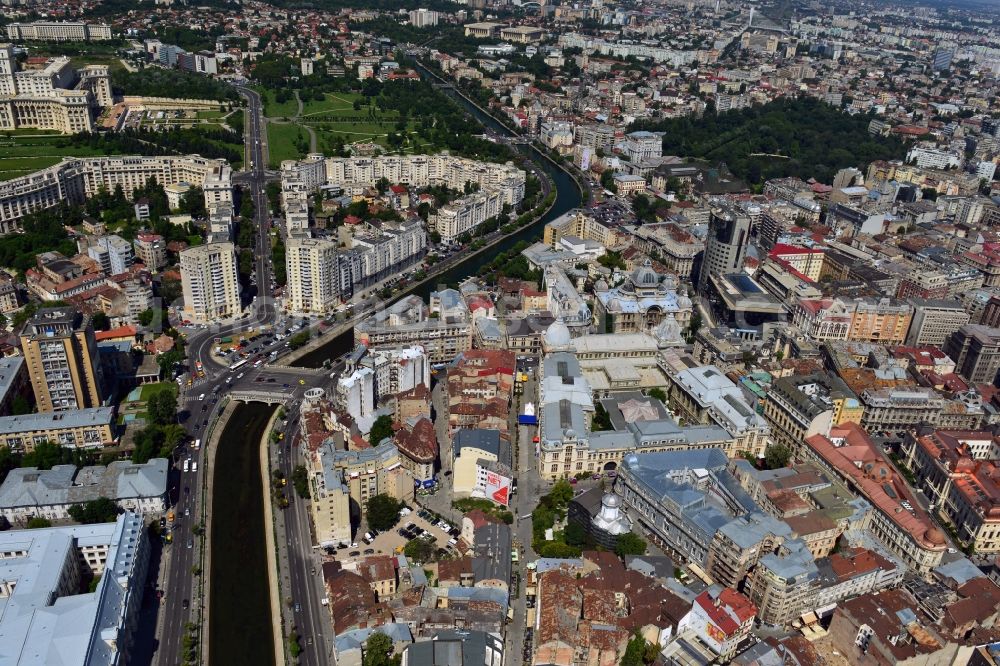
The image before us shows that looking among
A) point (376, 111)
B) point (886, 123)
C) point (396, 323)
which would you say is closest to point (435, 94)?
point (376, 111)

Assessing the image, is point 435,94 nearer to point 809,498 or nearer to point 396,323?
point 396,323

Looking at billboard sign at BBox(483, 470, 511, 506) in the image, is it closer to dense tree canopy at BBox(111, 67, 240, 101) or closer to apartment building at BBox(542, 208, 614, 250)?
apartment building at BBox(542, 208, 614, 250)

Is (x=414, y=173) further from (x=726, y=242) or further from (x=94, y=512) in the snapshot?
(x=94, y=512)

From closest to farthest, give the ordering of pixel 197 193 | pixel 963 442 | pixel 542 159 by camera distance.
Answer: pixel 963 442 → pixel 197 193 → pixel 542 159

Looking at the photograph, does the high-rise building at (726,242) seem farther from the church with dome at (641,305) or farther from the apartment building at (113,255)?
the apartment building at (113,255)

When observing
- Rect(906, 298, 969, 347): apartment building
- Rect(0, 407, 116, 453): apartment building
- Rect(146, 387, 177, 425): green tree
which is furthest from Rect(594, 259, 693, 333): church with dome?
Rect(0, 407, 116, 453): apartment building

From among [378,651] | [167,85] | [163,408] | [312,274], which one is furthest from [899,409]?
[167,85]

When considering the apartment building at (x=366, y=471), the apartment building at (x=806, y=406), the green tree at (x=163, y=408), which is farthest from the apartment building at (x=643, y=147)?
the green tree at (x=163, y=408)
